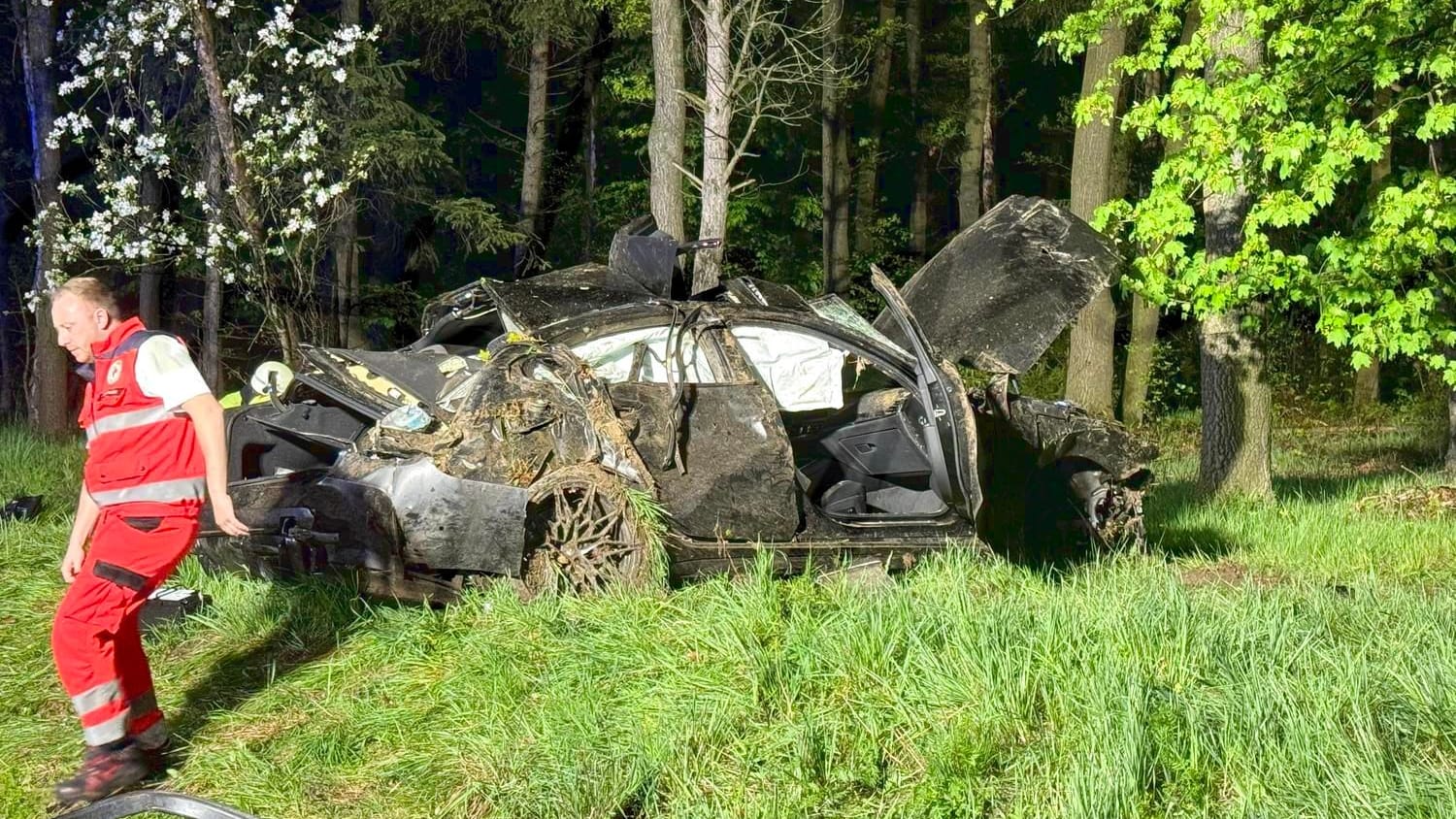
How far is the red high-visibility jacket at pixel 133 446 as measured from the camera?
4.75 meters

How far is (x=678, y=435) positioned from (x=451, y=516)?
1057mm

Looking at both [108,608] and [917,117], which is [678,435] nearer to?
[108,608]

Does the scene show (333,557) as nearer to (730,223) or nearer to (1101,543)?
(1101,543)

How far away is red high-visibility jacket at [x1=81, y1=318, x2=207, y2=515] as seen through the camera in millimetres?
4754

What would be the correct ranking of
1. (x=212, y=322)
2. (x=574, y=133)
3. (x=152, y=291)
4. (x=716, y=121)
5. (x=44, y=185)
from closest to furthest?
(x=716, y=121)
(x=44, y=185)
(x=212, y=322)
(x=152, y=291)
(x=574, y=133)

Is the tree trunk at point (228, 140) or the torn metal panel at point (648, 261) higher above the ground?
the tree trunk at point (228, 140)

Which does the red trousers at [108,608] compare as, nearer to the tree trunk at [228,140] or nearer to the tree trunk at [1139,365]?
the tree trunk at [228,140]

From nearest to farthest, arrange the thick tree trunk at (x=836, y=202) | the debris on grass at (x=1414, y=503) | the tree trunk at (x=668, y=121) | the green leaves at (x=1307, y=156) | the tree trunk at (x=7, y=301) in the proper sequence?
the green leaves at (x=1307, y=156) < the debris on grass at (x=1414, y=503) < the tree trunk at (x=668, y=121) < the tree trunk at (x=7, y=301) < the thick tree trunk at (x=836, y=202)

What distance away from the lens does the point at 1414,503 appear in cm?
1062

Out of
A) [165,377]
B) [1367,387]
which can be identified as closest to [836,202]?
[1367,387]

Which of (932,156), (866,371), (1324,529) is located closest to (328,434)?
(866,371)

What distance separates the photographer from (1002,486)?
7.53 meters

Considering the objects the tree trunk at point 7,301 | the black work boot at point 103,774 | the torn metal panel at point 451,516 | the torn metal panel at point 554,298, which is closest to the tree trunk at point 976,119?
the tree trunk at point 7,301

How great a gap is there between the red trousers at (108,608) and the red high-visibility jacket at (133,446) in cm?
6
